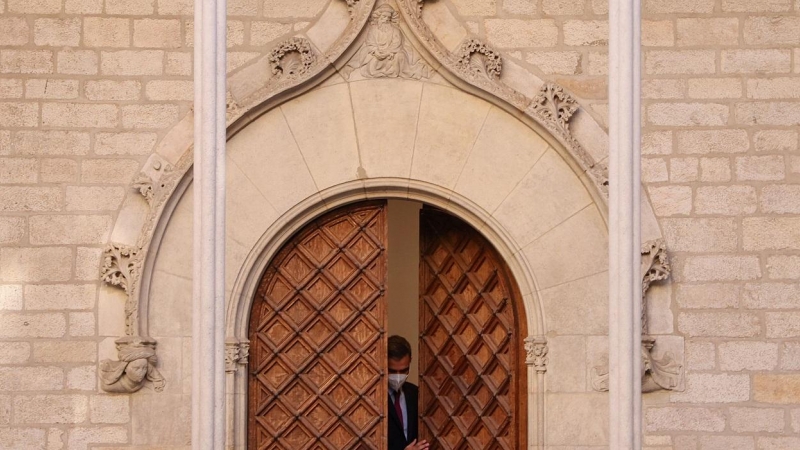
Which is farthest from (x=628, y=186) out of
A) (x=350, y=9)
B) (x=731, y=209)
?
(x=350, y=9)

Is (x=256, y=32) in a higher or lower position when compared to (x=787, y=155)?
higher

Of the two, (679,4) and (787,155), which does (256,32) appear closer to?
(679,4)

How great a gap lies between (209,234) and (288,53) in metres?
2.26

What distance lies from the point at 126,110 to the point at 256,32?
942 millimetres

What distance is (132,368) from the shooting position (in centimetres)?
885

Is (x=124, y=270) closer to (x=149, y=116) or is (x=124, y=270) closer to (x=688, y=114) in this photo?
(x=149, y=116)

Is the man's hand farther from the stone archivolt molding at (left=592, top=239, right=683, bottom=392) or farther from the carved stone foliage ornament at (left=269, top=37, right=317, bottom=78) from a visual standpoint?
the carved stone foliage ornament at (left=269, top=37, right=317, bottom=78)

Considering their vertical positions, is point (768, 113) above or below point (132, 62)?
below

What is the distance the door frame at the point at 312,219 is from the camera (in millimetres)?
9055

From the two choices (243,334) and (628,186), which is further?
(243,334)

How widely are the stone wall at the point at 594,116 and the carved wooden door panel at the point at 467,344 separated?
0.52 m

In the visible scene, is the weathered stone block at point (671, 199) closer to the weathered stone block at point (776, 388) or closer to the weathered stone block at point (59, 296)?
the weathered stone block at point (776, 388)

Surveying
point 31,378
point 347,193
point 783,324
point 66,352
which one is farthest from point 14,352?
point 783,324

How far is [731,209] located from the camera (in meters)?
9.21
